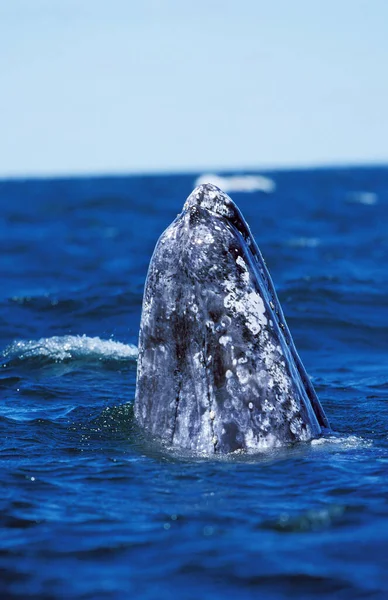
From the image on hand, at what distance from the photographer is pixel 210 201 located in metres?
6.50

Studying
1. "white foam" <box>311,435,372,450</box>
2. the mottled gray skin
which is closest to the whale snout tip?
the mottled gray skin

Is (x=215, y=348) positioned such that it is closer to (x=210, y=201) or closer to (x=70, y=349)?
(x=210, y=201)

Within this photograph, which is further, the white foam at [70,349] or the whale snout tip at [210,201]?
the white foam at [70,349]

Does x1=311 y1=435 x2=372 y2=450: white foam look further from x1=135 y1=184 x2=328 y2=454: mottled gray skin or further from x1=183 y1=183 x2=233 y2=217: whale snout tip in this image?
x1=183 y1=183 x2=233 y2=217: whale snout tip

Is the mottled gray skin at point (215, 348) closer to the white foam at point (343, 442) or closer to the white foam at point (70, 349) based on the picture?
the white foam at point (343, 442)

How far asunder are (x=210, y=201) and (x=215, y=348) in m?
→ 0.99

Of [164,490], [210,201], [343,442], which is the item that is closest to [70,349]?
[210,201]

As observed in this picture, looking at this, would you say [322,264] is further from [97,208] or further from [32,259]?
[97,208]

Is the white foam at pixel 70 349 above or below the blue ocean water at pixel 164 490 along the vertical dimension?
above

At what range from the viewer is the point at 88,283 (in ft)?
56.7

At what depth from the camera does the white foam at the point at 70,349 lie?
10773 mm

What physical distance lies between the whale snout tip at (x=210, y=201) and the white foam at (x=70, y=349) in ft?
14.6

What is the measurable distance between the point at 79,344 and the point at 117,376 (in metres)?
1.54

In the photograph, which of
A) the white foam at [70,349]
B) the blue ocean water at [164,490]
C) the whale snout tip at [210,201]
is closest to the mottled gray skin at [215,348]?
the whale snout tip at [210,201]
